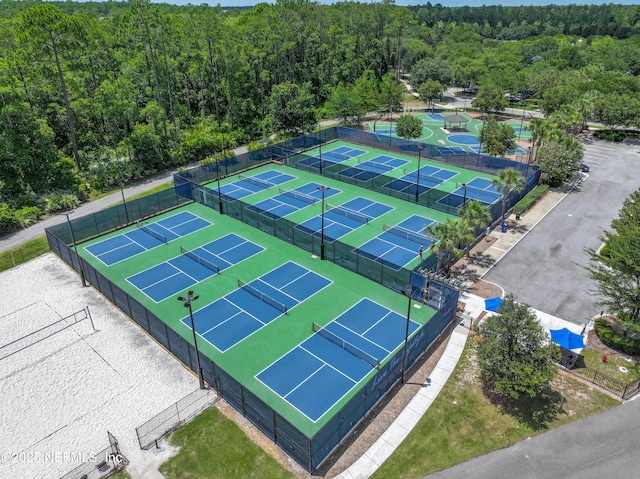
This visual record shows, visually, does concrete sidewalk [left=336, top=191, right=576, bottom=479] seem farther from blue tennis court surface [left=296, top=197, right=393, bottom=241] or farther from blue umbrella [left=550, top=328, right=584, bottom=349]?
blue tennis court surface [left=296, top=197, right=393, bottom=241]

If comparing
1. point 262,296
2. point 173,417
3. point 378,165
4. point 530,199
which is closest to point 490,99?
point 378,165

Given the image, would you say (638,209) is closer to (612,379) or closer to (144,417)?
(612,379)

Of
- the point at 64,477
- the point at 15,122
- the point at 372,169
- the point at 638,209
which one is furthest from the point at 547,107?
the point at 64,477

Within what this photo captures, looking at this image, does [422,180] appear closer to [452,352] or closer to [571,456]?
[452,352]

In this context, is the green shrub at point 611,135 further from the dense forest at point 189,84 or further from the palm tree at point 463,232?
the palm tree at point 463,232

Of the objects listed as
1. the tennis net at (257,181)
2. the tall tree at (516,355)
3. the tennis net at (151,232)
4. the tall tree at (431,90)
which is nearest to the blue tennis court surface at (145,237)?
the tennis net at (151,232)

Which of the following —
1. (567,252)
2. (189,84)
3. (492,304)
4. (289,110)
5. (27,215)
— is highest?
(189,84)
